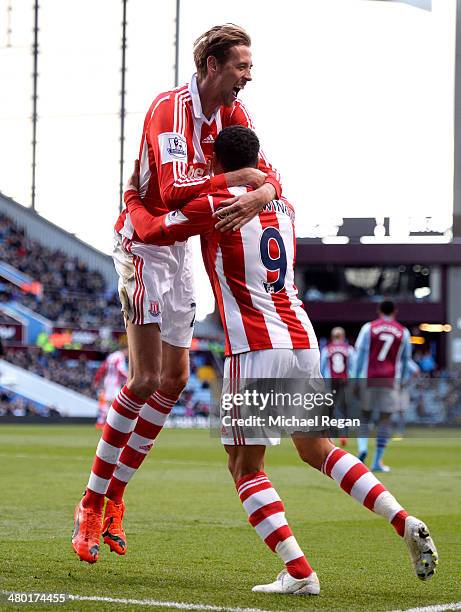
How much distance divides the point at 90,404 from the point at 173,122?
28.7 m

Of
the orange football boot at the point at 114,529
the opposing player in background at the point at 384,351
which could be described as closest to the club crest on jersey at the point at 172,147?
the orange football boot at the point at 114,529

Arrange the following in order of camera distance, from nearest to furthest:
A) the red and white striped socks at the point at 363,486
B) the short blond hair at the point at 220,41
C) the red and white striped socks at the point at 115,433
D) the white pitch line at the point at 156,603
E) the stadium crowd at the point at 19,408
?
the white pitch line at the point at 156,603, the red and white striped socks at the point at 363,486, the short blond hair at the point at 220,41, the red and white striped socks at the point at 115,433, the stadium crowd at the point at 19,408

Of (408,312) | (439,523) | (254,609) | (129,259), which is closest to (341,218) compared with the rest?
(439,523)

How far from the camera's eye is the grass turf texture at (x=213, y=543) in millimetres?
4258

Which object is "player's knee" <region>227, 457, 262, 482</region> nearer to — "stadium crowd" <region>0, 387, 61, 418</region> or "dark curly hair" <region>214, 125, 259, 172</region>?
"dark curly hair" <region>214, 125, 259, 172</region>

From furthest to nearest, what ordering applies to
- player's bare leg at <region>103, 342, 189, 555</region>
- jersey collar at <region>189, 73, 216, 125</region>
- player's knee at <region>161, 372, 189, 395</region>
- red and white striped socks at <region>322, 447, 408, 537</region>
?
1. player's knee at <region>161, 372, 189, 395</region>
2. player's bare leg at <region>103, 342, 189, 555</region>
3. jersey collar at <region>189, 73, 216, 125</region>
4. red and white striped socks at <region>322, 447, 408, 537</region>

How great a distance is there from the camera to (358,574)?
192 inches

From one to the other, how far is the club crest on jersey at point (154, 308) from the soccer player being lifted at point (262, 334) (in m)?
0.80

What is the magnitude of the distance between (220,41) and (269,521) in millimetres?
2094

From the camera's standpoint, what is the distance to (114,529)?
5141 mm

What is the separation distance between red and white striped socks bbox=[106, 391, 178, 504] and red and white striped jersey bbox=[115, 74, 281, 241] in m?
0.87

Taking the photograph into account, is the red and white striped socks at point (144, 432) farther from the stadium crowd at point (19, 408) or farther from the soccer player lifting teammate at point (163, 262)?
the stadium crowd at point (19, 408)

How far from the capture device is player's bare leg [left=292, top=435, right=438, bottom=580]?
13.2 ft

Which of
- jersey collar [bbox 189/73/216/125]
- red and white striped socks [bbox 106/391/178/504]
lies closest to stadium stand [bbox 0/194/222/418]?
red and white striped socks [bbox 106/391/178/504]
